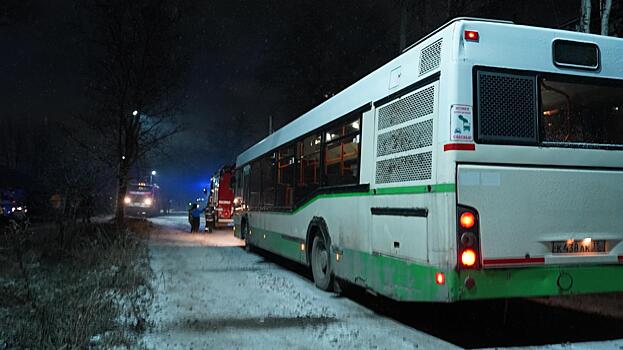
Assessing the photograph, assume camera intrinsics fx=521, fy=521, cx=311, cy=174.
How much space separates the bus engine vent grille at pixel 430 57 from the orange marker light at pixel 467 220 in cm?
168

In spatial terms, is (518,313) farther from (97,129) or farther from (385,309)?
(97,129)

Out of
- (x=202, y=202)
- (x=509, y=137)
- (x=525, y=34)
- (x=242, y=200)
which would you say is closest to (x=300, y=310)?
(x=509, y=137)

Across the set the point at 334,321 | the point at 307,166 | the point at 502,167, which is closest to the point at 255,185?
the point at 307,166

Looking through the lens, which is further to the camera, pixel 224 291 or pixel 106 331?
pixel 224 291

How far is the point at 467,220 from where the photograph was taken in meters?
5.30

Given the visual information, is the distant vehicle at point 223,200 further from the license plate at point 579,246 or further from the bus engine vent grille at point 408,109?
the license plate at point 579,246

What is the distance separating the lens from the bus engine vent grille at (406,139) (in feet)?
19.0

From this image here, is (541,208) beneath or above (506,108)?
beneath

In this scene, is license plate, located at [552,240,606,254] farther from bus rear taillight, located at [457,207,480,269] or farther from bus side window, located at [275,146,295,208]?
bus side window, located at [275,146,295,208]

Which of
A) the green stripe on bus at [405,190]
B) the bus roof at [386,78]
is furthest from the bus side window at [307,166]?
the green stripe on bus at [405,190]

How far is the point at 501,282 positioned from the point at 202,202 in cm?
3709

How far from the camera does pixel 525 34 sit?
5770 mm

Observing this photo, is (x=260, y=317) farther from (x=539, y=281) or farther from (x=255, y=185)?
(x=255, y=185)

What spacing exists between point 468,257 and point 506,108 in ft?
5.46
